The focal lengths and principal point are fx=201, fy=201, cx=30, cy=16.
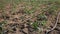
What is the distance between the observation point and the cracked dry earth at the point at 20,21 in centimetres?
515

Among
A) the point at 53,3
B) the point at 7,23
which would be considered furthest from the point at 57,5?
the point at 7,23

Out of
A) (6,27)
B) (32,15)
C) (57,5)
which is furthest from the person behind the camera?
(57,5)

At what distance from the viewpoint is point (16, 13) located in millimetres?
5688

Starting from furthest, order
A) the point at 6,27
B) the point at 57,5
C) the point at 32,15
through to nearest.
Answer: the point at 57,5 < the point at 32,15 < the point at 6,27

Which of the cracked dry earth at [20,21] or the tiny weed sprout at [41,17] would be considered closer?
the cracked dry earth at [20,21]

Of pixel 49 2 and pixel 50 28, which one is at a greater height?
pixel 49 2

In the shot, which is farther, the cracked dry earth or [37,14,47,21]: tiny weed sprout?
[37,14,47,21]: tiny weed sprout

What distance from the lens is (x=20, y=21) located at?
539 cm

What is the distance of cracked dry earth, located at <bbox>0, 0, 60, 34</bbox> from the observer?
5.15 metres

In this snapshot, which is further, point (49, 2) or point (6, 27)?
point (49, 2)

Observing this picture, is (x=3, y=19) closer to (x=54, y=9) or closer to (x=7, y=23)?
(x=7, y=23)

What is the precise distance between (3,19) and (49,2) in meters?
1.63

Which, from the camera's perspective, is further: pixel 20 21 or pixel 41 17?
pixel 41 17

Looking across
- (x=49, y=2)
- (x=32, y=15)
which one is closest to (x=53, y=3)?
(x=49, y=2)
